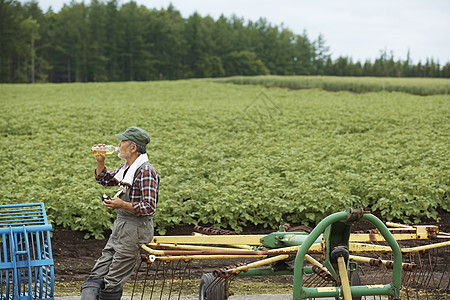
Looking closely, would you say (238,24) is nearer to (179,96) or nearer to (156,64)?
(156,64)

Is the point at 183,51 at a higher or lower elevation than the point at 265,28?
lower

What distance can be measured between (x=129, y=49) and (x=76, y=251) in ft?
262

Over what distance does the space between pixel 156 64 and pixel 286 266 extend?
266 feet

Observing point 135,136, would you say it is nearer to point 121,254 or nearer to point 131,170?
point 131,170

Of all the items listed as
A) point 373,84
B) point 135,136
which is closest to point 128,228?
point 135,136

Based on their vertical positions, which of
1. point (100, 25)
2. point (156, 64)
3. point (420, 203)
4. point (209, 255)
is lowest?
point (420, 203)

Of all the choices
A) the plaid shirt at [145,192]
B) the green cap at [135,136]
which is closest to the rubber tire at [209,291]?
the plaid shirt at [145,192]

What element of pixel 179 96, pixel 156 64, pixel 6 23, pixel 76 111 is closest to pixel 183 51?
pixel 156 64

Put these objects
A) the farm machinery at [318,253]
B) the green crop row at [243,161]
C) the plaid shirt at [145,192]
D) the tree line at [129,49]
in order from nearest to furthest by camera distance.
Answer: the farm machinery at [318,253] < the plaid shirt at [145,192] < the green crop row at [243,161] < the tree line at [129,49]

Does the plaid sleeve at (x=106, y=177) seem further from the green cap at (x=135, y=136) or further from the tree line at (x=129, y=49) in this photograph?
the tree line at (x=129, y=49)

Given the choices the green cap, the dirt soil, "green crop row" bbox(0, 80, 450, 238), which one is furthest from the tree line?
the green cap

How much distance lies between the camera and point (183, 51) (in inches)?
3295

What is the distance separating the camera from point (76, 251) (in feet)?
22.0

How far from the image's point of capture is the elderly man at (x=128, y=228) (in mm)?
3678
